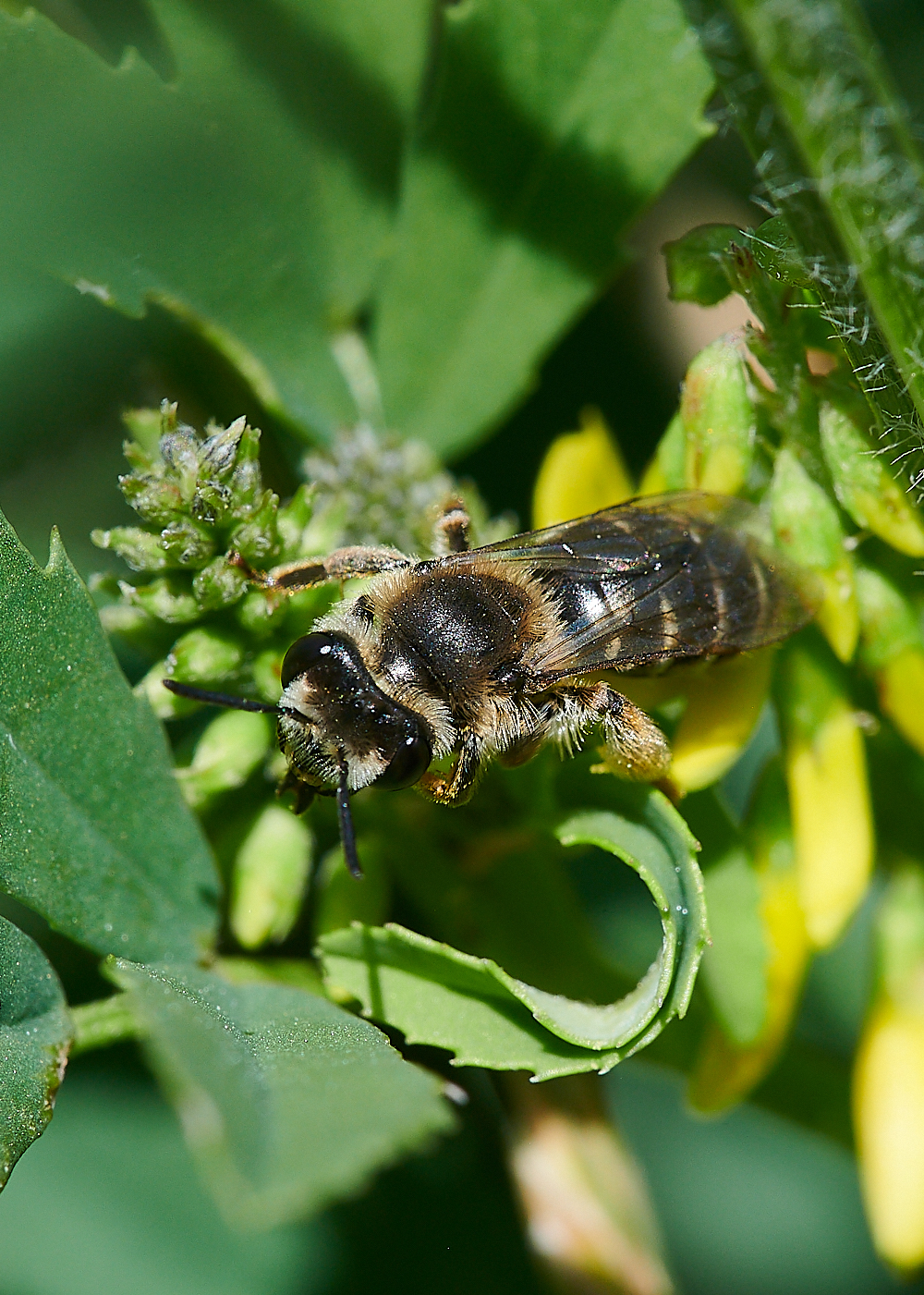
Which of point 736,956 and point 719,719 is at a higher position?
point 719,719

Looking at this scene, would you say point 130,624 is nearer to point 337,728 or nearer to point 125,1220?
point 337,728

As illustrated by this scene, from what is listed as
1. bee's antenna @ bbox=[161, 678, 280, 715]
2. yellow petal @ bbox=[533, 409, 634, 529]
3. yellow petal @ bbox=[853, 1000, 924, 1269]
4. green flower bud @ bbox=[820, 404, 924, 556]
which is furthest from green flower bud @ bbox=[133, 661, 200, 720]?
yellow petal @ bbox=[853, 1000, 924, 1269]

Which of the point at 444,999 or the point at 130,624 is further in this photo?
the point at 130,624

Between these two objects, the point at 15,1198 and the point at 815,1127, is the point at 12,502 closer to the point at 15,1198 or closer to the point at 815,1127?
the point at 15,1198

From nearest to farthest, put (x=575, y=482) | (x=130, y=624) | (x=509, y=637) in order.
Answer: (x=130, y=624) < (x=509, y=637) < (x=575, y=482)

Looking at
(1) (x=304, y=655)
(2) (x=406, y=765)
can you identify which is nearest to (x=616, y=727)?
(2) (x=406, y=765)

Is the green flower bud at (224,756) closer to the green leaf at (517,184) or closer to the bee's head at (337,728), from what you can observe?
the bee's head at (337,728)
